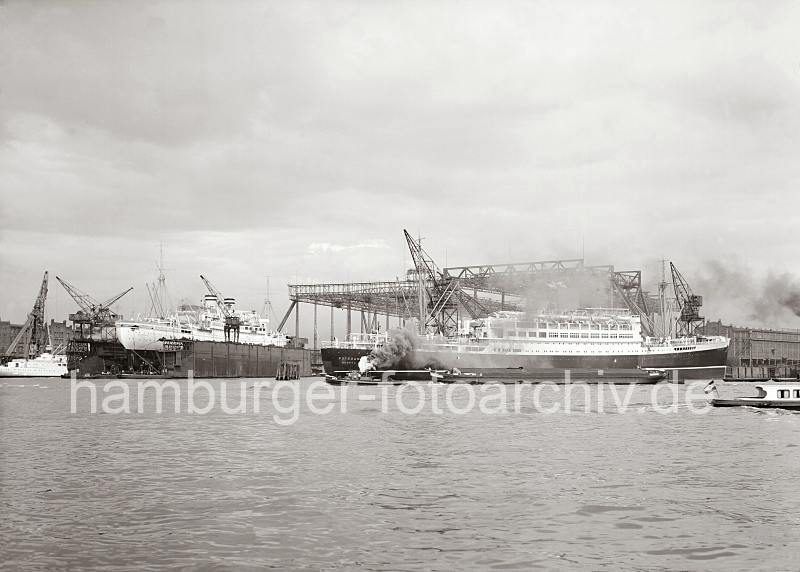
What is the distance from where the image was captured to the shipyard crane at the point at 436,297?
415 ft

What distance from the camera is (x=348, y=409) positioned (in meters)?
48.5

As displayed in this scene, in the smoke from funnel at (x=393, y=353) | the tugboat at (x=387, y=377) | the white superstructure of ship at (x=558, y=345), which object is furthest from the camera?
the white superstructure of ship at (x=558, y=345)

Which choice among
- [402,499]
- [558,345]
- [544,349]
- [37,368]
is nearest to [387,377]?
[544,349]

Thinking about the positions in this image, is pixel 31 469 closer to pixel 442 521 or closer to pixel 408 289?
pixel 442 521

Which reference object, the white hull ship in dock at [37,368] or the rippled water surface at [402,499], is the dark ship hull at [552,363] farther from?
the rippled water surface at [402,499]

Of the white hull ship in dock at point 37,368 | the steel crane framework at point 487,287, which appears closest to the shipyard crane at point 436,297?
the steel crane framework at point 487,287

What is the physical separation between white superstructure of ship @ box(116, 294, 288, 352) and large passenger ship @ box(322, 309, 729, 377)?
133 ft

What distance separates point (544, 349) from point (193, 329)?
7283 cm

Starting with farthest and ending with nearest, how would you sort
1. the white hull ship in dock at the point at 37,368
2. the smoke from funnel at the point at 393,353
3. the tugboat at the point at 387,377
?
the white hull ship in dock at the point at 37,368, the smoke from funnel at the point at 393,353, the tugboat at the point at 387,377

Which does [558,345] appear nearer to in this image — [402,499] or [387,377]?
[387,377]

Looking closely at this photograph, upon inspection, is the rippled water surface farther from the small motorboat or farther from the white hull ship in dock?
the white hull ship in dock

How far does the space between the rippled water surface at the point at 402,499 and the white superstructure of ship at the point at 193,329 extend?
110 m

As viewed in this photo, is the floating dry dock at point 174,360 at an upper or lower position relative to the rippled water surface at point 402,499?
lower

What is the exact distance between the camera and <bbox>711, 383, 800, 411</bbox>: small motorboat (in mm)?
48406
